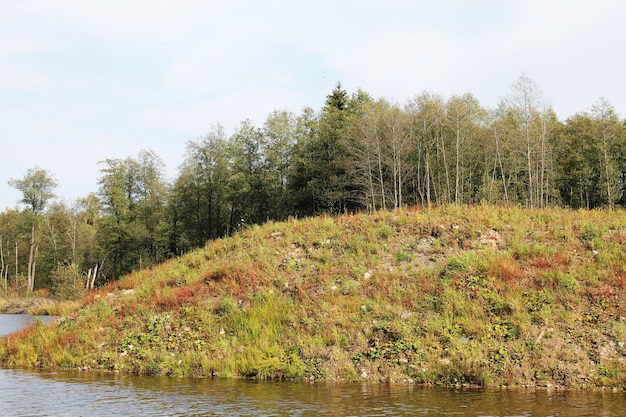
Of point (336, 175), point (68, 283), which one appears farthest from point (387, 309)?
point (336, 175)

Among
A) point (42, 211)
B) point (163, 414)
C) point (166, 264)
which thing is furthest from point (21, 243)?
point (163, 414)

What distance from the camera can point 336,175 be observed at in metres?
67.8

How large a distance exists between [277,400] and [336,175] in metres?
57.1

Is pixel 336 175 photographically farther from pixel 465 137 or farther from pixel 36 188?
pixel 36 188

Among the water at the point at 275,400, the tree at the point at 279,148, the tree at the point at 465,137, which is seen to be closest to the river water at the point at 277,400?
the water at the point at 275,400

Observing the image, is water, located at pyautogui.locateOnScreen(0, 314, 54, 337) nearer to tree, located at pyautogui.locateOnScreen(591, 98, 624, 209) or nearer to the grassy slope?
the grassy slope

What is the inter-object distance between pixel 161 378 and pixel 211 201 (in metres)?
65.0

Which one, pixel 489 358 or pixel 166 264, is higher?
pixel 166 264

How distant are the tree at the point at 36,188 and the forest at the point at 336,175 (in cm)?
18

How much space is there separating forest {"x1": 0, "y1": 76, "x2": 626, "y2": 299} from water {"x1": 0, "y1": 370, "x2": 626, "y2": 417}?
41.9 meters

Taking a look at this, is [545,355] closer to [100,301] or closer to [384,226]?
[384,226]

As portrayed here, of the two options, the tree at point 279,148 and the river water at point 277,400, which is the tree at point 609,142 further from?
the river water at point 277,400

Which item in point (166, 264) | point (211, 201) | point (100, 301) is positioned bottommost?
point (100, 301)

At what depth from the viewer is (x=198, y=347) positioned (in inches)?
643
